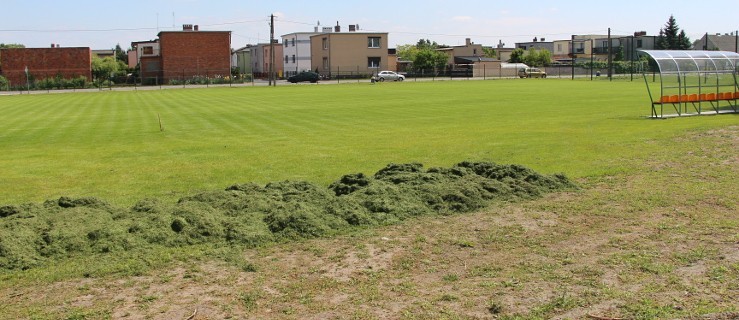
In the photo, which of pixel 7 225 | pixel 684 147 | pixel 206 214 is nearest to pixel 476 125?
pixel 684 147

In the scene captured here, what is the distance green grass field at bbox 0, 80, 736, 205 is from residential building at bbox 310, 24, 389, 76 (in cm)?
7193

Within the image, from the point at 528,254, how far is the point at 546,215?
194 centimetres

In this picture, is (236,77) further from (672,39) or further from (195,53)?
(672,39)

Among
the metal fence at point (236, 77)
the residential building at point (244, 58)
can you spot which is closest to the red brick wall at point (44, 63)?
the metal fence at point (236, 77)

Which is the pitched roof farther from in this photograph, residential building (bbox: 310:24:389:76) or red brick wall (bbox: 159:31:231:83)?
red brick wall (bbox: 159:31:231:83)

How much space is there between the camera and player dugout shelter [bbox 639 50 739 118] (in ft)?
88.1

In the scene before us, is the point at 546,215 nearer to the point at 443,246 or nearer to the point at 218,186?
the point at 443,246

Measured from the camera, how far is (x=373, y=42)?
10456cm

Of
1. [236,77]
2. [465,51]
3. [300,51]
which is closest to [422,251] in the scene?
[236,77]

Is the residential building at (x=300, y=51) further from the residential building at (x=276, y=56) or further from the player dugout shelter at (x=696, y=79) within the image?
the player dugout shelter at (x=696, y=79)

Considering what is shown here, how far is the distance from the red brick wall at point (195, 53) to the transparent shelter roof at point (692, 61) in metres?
70.9

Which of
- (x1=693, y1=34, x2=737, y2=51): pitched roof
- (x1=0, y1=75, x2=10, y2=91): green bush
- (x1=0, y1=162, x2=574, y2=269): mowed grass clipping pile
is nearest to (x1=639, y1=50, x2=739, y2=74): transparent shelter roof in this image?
(x1=0, y1=162, x2=574, y2=269): mowed grass clipping pile

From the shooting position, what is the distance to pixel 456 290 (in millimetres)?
6488

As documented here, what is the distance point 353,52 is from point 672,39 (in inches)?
2098
